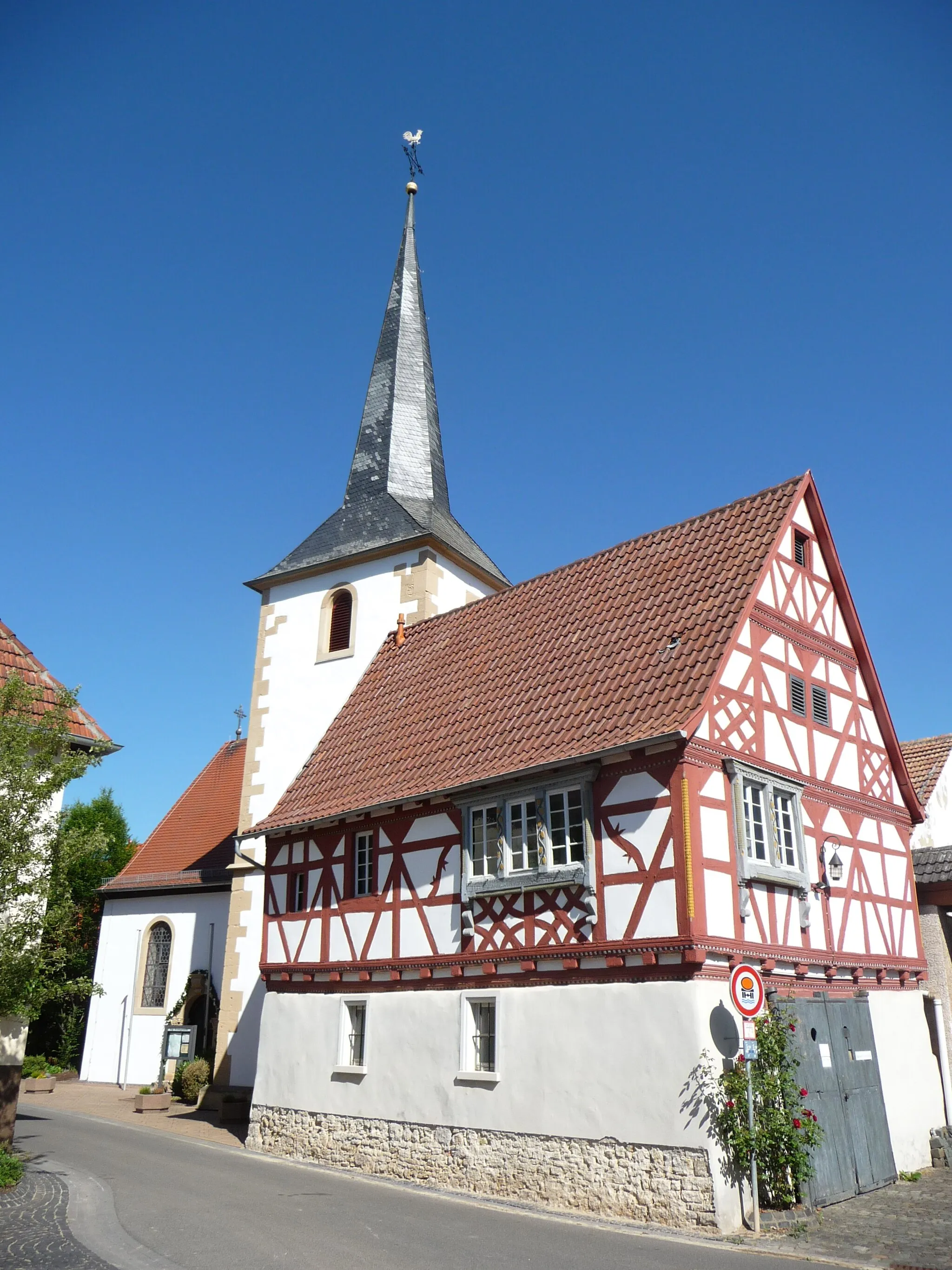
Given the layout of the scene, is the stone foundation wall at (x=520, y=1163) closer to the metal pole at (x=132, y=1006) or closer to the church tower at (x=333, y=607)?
the church tower at (x=333, y=607)

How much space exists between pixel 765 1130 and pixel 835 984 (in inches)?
132

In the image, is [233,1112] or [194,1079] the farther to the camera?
[194,1079]

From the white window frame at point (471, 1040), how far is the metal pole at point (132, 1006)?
16.8 meters

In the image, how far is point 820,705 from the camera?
15281 mm

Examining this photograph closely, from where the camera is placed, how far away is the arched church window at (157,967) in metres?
27.7

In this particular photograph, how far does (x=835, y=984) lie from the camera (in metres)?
14.0

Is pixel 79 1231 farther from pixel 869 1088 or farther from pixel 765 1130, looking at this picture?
pixel 869 1088

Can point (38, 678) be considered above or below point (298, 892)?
above

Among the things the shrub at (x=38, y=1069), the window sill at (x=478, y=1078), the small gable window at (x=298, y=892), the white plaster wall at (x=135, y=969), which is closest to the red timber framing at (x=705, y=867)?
the small gable window at (x=298, y=892)

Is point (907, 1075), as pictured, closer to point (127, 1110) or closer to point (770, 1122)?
Answer: point (770, 1122)

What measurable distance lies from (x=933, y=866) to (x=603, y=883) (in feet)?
24.6

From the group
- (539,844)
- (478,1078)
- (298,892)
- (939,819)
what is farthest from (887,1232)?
(939,819)

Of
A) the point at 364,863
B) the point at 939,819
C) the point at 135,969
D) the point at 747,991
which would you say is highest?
the point at 939,819

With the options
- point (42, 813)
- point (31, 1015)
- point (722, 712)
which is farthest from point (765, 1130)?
point (42, 813)
